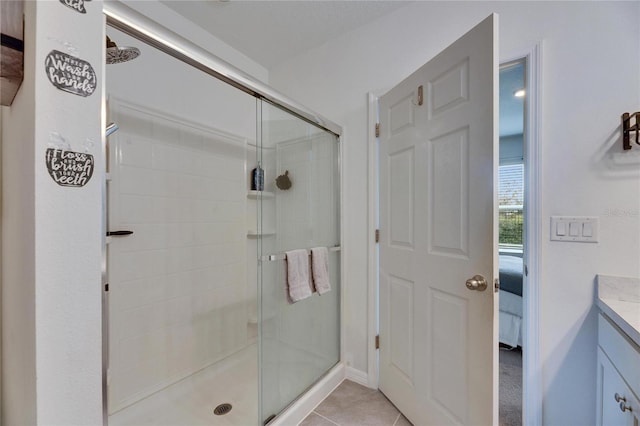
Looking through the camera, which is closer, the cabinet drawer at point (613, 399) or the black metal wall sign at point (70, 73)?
the black metal wall sign at point (70, 73)

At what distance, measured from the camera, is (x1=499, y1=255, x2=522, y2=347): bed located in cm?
247

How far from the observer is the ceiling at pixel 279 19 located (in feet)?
5.99

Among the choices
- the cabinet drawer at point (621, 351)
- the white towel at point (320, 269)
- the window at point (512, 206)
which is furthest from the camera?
the window at point (512, 206)

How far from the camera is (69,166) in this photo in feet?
1.91

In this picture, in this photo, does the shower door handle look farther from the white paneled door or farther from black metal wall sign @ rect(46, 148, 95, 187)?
the white paneled door

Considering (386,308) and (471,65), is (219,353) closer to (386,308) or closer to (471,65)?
(386,308)

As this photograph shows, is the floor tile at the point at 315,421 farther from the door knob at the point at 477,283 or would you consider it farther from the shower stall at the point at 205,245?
the door knob at the point at 477,283

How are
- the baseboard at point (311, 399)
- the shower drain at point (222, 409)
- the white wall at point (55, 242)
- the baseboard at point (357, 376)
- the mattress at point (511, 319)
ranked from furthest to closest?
1. the mattress at point (511, 319)
2. the baseboard at point (357, 376)
3. the shower drain at point (222, 409)
4. the baseboard at point (311, 399)
5. the white wall at point (55, 242)

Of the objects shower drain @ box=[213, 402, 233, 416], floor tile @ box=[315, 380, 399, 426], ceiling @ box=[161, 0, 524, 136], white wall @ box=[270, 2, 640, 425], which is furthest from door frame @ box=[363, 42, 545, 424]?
shower drain @ box=[213, 402, 233, 416]

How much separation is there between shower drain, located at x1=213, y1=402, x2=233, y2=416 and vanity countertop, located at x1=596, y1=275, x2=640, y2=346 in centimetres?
196

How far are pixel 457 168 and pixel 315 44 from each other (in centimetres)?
163

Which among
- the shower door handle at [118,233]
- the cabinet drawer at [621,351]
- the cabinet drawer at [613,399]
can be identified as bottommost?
the cabinet drawer at [613,399]

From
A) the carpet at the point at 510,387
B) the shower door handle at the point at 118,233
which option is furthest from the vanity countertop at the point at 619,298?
the shower door handle at the point at 118,233

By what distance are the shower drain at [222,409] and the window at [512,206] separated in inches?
173
